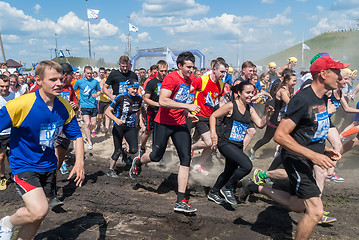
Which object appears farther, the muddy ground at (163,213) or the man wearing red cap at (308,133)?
the muddy ground at (163,213)

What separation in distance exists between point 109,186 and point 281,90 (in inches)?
163

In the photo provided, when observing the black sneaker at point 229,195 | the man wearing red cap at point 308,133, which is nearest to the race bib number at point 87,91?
the black sneaker at point 229,195

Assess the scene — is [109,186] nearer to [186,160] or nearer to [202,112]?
[186,160]

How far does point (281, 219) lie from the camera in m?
4.57

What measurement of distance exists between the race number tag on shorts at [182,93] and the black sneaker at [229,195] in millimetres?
1694

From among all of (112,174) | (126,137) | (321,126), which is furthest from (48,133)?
(112,174)

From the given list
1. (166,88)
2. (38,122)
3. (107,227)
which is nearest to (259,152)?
(166,88)

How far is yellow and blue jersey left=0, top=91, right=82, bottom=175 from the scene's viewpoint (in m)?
3.12

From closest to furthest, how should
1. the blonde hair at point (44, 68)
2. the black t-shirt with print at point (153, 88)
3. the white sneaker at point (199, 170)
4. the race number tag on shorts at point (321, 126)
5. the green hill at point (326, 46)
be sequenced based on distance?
the blonde hair at point (44, 68) < the race number tag on shorts at point (321, 126) < the white sneaker at point (199, 170) < the black t-shirt with print at point (153, 88) < the green hill at point (326, 46)

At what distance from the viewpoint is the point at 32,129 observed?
10.6 ft

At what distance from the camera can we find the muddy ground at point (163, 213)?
4.25 meters

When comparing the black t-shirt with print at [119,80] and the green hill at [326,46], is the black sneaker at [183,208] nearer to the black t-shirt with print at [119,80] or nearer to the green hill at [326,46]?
the black t-shirt with print at [119,80]

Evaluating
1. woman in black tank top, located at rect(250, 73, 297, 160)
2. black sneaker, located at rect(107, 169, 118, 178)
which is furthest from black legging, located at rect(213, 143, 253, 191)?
black sneaker, located at rect(107, 169, 118, 178)

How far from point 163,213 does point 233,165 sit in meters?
1.41
